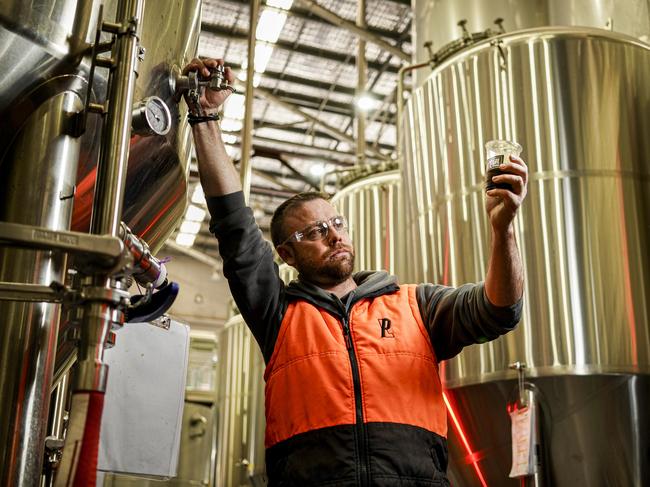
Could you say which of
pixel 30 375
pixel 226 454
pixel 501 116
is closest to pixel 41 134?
pixel 30 375

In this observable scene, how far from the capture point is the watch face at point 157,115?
6.41 ft

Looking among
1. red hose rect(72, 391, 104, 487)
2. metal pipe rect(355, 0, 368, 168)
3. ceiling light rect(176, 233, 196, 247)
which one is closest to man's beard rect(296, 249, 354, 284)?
red hose rect(72, 391, 104, 487)

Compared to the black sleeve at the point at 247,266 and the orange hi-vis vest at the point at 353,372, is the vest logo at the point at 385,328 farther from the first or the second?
the black sleeve at the point at 247,266

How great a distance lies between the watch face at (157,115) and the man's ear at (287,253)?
69 cm

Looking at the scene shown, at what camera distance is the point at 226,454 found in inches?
349

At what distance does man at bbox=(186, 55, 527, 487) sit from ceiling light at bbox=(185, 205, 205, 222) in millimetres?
12969

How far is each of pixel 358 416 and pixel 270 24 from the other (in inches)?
344

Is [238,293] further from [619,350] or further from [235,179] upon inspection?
[619,350]

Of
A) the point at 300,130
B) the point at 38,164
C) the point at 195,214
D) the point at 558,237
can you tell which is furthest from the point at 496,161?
the point at 195,214

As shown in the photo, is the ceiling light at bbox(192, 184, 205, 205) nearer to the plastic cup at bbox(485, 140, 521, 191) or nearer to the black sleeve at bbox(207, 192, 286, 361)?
the black sleeve at bbox(207, 192, 286, 361)

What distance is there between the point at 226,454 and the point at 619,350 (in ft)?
20.0

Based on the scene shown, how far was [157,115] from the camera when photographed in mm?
1987

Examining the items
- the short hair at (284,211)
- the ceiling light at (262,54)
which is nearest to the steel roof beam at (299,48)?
the ceiling light at (262,54)

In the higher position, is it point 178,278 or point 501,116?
point 178,278
